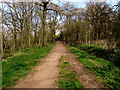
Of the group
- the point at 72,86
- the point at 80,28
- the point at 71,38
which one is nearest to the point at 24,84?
the point at 72,86

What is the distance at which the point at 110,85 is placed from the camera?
3.72 metres

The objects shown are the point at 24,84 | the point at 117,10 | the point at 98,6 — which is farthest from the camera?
the point at 98,6

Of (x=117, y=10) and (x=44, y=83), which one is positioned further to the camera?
(x=117, y=10)

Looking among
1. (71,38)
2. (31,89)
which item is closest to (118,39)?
Result: (31,89)

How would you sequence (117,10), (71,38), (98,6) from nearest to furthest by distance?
1. (117,10)
2. (98,6)
3. (71,38)

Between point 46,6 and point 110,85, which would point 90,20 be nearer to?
point 46,6

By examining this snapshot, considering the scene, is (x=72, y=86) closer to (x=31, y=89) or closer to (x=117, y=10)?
(x=31, y=89)

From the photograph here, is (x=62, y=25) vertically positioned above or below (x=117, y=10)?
above

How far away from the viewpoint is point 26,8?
17953 mm

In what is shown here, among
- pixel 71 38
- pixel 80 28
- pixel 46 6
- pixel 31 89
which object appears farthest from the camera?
pixel 71 38

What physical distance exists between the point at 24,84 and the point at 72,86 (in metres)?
1.94

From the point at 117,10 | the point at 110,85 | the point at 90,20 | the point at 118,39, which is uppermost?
the point at 90,20

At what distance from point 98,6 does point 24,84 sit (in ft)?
61.8

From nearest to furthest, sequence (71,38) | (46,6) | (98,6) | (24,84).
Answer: (24,84) < (46,6) < (98,6) < (71,38)
